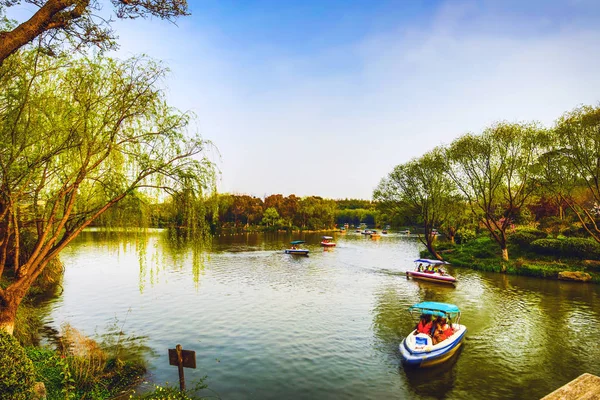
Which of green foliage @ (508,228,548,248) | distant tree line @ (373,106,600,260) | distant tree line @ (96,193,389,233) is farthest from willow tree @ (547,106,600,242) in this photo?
distant tree line @ (96,193,389,233)

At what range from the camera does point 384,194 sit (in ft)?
200

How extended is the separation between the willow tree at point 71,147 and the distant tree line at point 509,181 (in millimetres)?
35505

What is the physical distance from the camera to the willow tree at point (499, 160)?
42.1 m

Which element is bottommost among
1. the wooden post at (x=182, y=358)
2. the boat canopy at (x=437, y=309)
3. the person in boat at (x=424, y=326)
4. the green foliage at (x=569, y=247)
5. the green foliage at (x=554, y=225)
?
the person in boat at (x=424, y=326)

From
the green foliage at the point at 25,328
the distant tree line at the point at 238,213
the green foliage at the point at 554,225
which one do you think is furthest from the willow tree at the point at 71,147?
the green foliage at the point at 554,225

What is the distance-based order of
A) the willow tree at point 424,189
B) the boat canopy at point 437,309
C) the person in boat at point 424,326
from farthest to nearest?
the willow tree at point 424,189 → the boat canopy at point 437,309 → the person in boat at point 424,326

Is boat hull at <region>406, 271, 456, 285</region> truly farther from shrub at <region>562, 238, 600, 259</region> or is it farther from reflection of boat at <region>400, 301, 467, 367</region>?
reflection of boat at <region>400, 301, 467, 367</region>

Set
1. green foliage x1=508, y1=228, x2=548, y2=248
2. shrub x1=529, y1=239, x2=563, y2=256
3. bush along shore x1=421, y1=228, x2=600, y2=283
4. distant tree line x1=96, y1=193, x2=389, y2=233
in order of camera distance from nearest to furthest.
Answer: distant tree line x1=96, y1=193, x2=389, y2=233
bush along shore x1=421, y1=228, x2=600, y2=283
shrub x1=529, y1=239, x2=563, y2=256
green foliage x1=508, y1=228, x2=548, y2=248

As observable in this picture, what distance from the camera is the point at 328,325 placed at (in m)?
24.4

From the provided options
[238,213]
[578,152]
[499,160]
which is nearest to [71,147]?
[578,152]

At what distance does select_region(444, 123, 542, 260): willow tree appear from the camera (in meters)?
42.1

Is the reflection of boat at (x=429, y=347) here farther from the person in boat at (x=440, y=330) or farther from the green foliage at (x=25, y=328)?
the green foliage at (x=25, y=328)

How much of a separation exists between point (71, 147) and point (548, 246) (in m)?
50.1

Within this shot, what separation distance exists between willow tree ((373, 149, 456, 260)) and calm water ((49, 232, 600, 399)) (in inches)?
495
